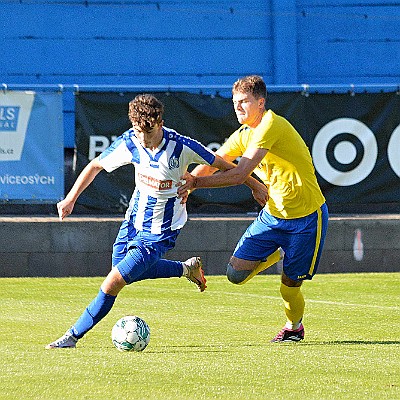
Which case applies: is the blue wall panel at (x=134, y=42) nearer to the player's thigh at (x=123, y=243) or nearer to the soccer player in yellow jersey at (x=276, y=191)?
the soccer player in yellow jersey at (x=276, y=191)

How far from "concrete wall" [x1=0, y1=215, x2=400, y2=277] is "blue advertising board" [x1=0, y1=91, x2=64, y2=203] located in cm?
40

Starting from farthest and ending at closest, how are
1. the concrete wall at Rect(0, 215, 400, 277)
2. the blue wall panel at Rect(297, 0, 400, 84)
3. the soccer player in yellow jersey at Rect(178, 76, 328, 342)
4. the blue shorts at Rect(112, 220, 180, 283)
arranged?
the blue wall panel at Rect(297, 0, 400, 84) → the concrete wall at Rect(0, 215, 400, 277) → the soccer player in yellow jersey at Rect(178, 76, 328, 342) → the blue shorts at Rect(112, 220, 180, 283)

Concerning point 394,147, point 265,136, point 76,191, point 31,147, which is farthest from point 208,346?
point 394,147

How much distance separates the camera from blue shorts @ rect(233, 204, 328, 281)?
837cm

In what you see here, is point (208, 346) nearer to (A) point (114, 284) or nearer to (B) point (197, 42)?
(A) point (114, 284)

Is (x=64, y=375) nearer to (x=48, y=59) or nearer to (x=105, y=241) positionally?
(x=105, y=241)

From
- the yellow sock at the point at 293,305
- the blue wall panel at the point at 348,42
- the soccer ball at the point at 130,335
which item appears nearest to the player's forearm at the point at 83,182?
the soccer ball at the point at 130,335

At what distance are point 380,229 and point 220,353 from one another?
291 inches

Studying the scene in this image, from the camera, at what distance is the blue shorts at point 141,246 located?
26.1 ft

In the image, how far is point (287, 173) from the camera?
8328mm

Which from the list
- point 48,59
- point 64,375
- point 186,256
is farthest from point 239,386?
point 48,59

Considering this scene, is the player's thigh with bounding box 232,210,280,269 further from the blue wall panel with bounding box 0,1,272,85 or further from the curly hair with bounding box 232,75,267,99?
the blue wall panel with bounding box 0,1,272,85

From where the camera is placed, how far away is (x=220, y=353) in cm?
769

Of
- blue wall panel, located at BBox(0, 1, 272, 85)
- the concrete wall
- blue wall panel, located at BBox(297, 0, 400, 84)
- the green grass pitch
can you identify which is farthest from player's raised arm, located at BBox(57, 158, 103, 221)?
blue wall panel, located at BBox(297, 0, 400, 84)
